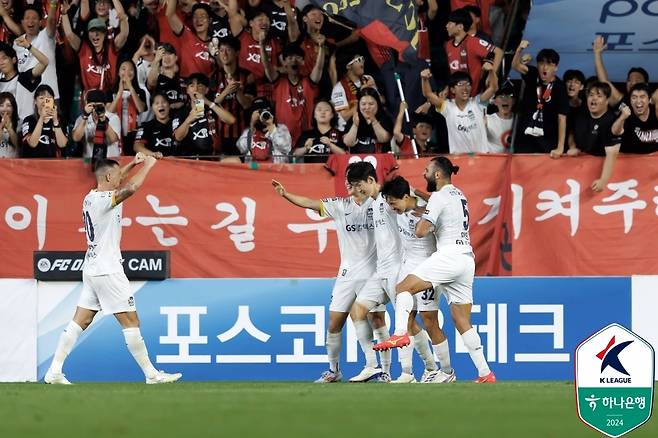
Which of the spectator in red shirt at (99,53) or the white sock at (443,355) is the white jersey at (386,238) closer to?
the white sock at (443,355)

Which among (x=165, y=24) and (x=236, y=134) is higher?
(x=165, y=24)

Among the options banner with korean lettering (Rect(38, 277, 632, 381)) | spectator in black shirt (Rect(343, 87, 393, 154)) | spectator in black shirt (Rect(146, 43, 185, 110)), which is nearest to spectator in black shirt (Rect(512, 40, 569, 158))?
spectator in black shirt (Rect(343, 87, 393, 154))

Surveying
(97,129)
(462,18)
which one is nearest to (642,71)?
(462,18)

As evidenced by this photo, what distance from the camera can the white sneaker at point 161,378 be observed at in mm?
13445

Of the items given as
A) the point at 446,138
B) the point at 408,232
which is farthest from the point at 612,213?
the point at 408,232

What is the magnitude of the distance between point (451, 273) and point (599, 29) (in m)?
4.87

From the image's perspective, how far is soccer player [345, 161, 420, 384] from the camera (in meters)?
13.5

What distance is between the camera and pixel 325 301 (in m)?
14.7

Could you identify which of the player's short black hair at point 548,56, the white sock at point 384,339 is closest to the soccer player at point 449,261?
the white sock at point 384,339

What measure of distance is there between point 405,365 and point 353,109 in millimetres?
4152

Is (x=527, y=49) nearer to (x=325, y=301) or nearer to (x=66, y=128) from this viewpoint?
(x=325, y=301)

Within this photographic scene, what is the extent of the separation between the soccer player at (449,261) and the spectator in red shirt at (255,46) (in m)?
4.77

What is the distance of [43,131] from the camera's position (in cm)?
1698

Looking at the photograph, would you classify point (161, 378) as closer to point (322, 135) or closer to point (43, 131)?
point (322, 135)
